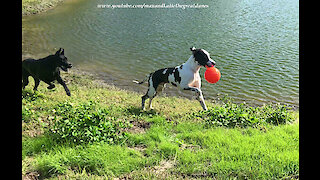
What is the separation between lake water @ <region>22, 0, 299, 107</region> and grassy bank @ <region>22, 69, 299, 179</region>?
5.46m

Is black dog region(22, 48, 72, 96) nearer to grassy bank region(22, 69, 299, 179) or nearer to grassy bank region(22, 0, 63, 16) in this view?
grassy bank region(22, 69, 299, 179)

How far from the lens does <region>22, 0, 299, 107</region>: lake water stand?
13.3 m

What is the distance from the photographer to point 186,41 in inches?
764

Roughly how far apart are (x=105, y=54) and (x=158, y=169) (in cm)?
1394

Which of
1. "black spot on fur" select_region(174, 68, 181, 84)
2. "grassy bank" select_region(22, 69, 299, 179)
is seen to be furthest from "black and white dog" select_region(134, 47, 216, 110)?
"grassy bank" select_region(22, 69, 299, 179)

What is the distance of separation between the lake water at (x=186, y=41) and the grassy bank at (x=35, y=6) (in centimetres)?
120

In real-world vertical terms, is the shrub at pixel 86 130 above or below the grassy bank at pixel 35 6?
below

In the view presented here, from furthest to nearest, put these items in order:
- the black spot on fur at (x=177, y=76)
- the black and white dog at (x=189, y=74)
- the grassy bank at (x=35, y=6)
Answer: the grassy bank at (x=35, y=6) → the black spot on fur at (x=177, y=76) → the black and white dog at (x=189, y=74)

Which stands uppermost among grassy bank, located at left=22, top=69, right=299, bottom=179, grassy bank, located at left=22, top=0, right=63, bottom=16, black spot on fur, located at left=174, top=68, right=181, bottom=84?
grassy bank, located at left=22, top=0, right=63, bottom=16

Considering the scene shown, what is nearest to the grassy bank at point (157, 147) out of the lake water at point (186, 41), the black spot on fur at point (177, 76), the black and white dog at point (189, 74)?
the black and white dog at point (189, 74)

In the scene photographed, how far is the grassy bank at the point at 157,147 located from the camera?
4422 mm

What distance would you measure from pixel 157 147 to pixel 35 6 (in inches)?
Result: 1213

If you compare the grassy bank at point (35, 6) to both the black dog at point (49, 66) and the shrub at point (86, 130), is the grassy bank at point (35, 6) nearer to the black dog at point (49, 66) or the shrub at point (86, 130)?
the black dog at point (49, 66)
